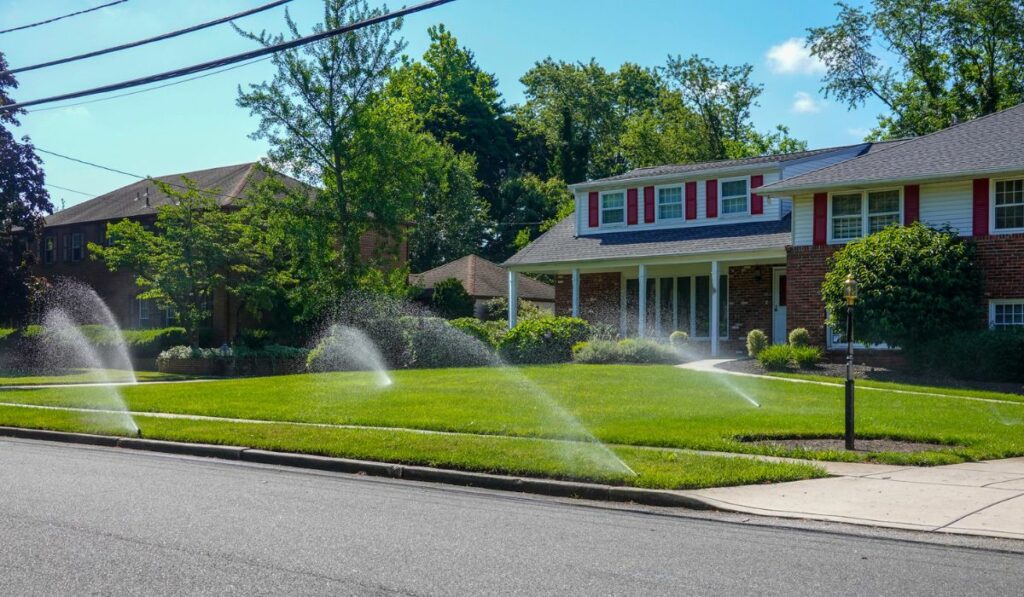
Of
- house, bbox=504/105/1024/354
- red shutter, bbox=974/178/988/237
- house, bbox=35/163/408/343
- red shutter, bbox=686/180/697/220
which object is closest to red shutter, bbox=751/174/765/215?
house, bbox=504/105/1024/354

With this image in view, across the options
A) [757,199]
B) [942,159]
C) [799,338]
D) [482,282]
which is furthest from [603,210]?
[942,159]

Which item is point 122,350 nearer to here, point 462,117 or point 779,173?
point 779,173

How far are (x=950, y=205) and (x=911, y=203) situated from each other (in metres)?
0.95

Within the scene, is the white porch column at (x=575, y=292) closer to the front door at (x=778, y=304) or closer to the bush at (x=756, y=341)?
the front door at (x=778, y=304)

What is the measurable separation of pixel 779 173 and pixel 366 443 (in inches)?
850

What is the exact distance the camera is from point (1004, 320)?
74.8 feet

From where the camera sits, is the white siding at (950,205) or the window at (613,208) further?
the window at (613,208)

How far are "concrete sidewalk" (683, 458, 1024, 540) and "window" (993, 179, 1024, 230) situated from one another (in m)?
14.4

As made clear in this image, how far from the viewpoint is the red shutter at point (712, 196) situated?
30.9 meters

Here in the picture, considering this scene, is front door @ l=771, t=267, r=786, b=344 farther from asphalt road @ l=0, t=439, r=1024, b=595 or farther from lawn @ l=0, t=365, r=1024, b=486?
asphalt road @ l=0, t=439, r=1024, b=595

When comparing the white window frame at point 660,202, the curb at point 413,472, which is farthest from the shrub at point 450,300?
the curb at point 413,472

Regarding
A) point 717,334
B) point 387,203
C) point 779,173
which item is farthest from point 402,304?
point 779,173

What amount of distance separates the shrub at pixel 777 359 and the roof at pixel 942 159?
506 centimetres

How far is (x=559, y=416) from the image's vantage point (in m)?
14.6
